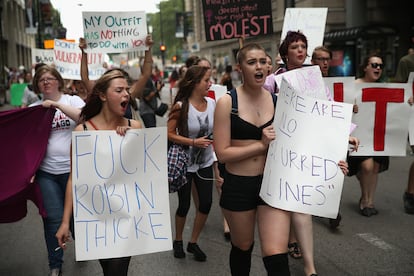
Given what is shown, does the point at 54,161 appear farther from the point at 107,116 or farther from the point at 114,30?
the point at 114,30

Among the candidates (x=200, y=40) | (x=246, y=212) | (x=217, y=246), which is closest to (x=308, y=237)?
(x=246, y=212)

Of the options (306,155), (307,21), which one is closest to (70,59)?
(307,21)

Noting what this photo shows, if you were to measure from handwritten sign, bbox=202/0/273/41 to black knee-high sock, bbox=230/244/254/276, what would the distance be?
367 centimetres

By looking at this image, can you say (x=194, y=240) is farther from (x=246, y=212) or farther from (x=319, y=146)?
(x=319, y=146)

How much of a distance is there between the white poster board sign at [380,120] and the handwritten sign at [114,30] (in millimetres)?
2585

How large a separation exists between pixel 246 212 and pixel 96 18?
383 cm

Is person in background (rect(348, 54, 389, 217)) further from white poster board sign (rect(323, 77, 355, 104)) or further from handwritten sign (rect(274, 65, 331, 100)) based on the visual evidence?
handwritten sign (rect(274, 65, 331, 100))

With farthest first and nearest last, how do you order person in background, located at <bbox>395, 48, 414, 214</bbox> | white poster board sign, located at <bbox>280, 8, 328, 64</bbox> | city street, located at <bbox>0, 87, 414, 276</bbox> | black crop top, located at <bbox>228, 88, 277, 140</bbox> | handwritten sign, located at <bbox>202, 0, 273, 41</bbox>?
1. white poster board sign, located at <bbox>280, 8, 328, 64</bbox>
2. handwritten sign, located at <bbox>202, 0, 273, 41</bbox>
3. person in background, located at <bbox>395, 48, 414, 214</bbox>
4. city street, located at <bbox>0, 87, 414, 276</bbox>
5. black crop top, located at <bbox>228, 88, 277, 140</bbox>

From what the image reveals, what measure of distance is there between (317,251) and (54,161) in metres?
2.59

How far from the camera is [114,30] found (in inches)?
247

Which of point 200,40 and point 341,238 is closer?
point 341,238

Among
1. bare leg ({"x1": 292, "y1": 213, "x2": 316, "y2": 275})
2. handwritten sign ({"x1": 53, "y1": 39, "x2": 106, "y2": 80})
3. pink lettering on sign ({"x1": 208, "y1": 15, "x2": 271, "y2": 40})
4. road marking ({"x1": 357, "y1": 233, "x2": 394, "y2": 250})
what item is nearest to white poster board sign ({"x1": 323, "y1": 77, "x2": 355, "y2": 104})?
road marking ({"x1": 357, "y1": 233, "x2": 394, "y2": 250})

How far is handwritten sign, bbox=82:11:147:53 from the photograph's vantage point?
6121 mm

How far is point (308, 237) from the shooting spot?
415 cm
